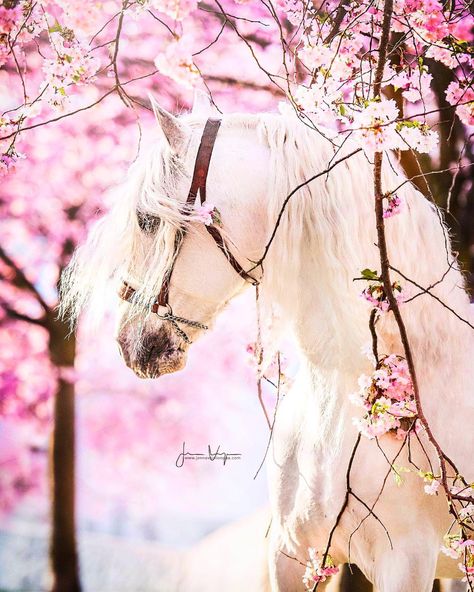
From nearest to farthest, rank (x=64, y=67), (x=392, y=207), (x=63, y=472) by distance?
(x=392, y=207) → (x=64, y=67) → (x=63, y=472)

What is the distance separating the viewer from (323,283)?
75.9 inches

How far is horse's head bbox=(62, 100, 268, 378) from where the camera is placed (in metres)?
1.90

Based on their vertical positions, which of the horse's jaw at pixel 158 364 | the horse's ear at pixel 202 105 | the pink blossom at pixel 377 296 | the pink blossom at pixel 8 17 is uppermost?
the horse's ear at pixel 202 105

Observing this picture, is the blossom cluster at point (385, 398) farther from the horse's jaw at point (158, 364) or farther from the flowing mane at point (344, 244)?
the horse's jaw at point (158, 364)

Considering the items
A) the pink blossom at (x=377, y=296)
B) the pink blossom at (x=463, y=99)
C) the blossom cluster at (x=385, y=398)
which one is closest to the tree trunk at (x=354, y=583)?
the blossom cluster at (x=385, y=398)

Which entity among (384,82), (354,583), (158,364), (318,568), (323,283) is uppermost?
(384,82)

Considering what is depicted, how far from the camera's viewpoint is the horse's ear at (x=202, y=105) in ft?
7.34

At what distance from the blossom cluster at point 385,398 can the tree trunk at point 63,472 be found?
4.92m

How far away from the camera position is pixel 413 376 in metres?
1.56

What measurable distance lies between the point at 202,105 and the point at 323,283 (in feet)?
2.55

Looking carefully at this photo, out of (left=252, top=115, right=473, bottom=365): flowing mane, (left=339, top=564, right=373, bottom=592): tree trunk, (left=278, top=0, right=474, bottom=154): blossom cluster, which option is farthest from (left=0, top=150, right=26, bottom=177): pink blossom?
(left=339, top=564, right=373, bottom=592): tree trunk

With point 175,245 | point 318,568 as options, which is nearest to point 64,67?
point 175,245

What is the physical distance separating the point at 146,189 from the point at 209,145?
0.70 feet

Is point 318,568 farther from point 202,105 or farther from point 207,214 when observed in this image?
point 202,105
